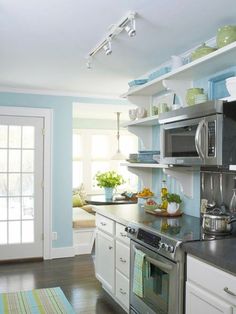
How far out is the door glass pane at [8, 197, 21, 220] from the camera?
15.5ft

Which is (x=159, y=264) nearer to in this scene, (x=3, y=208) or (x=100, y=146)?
(x=3, y=208)

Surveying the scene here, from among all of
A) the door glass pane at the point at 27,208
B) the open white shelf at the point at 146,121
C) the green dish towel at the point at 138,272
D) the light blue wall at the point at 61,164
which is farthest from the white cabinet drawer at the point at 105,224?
the door glass pane at the point at 27,208

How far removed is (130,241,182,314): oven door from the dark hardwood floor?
66 centimetres

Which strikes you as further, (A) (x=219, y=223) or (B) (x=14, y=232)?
(B) (x=14, y=232)

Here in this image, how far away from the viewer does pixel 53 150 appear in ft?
16.0

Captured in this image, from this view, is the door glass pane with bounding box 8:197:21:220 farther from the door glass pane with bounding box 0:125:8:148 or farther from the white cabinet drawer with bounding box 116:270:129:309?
the white cabinet drawer with bounding box 116:270:129:309

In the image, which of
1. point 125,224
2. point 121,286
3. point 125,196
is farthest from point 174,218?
point 125,196

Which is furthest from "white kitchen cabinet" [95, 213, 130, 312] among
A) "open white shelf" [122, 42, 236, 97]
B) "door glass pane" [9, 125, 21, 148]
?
"door glass pane" [9, 125, 21, 148]

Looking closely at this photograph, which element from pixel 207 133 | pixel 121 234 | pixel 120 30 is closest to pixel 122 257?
pixel 121 234

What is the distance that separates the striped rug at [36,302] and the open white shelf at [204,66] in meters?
2.22

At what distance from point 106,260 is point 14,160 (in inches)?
82.4

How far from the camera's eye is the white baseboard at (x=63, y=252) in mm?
4879

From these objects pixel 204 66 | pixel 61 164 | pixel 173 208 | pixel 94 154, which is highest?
pixel 204 66

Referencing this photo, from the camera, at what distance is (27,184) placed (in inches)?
189
